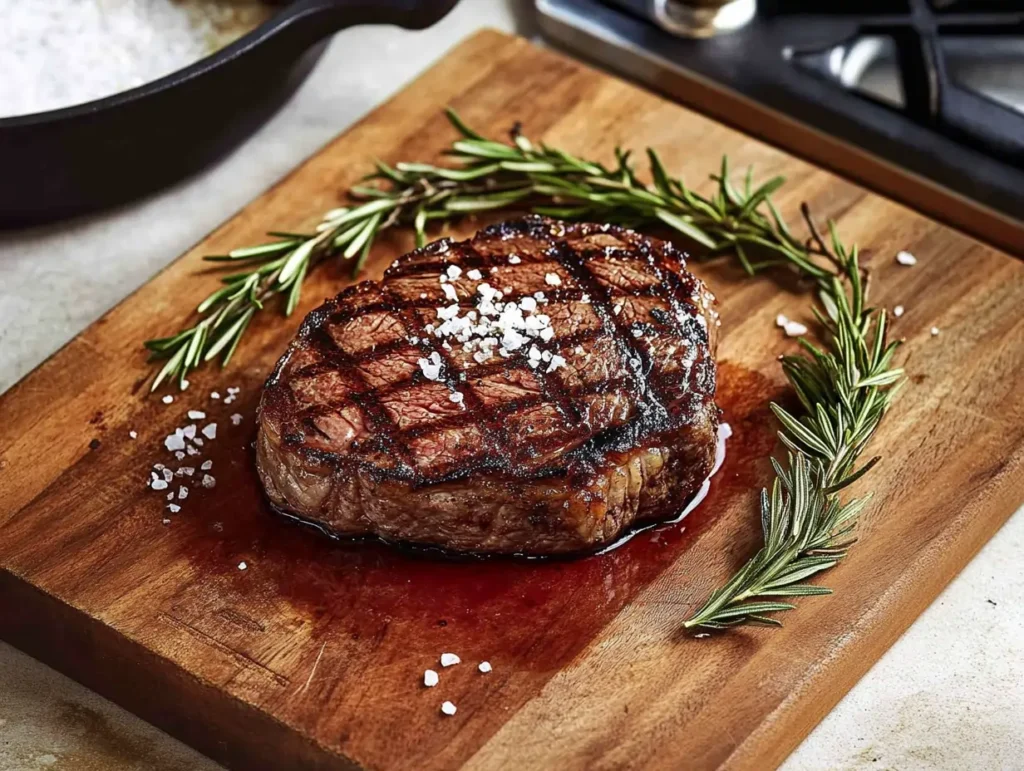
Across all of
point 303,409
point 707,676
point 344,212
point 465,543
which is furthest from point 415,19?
point 707,676

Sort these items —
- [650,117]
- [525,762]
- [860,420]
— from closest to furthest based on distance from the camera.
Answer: [525,762], [860,420], [650,117]

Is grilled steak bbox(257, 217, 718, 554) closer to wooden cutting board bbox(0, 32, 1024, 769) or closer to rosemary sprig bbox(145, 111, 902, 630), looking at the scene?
wooden cutting board bbox(0, 32, 1024, 769)

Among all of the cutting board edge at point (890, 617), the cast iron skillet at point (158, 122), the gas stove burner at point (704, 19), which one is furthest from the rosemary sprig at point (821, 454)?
the cast iron skillet at point (158, 122)

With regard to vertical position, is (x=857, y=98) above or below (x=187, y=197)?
below

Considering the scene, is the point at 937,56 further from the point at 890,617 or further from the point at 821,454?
the point at 890,617

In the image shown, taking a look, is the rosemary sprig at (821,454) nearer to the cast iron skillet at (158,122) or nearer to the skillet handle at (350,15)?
the skillet handle at (350,15)

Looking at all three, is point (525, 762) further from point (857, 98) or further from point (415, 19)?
point (857, 98)
